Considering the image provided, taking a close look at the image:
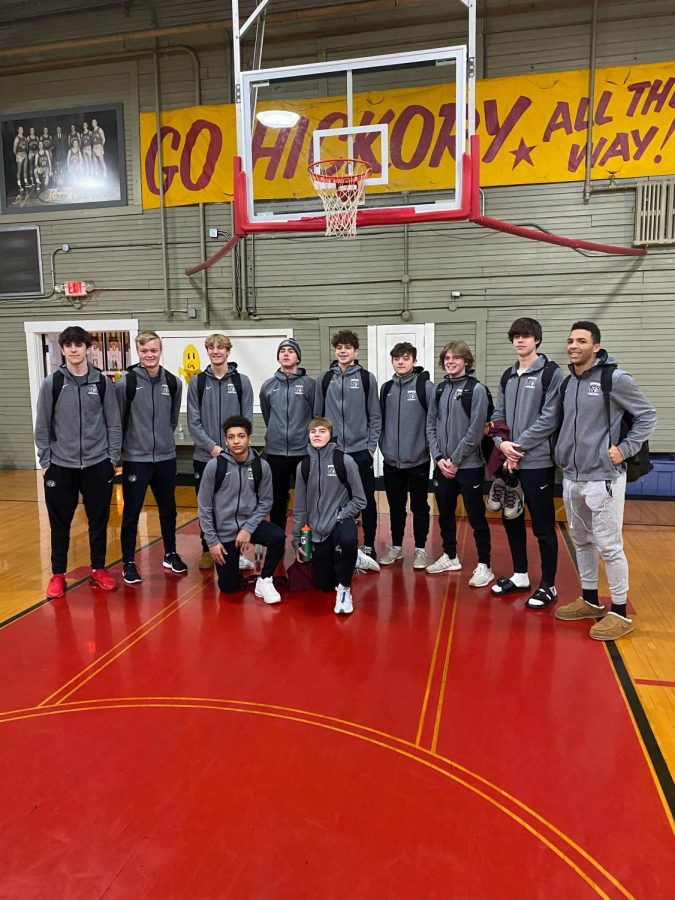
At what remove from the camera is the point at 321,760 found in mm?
2744

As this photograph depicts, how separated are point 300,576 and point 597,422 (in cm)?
242

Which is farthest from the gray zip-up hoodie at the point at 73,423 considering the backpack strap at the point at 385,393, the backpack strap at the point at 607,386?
the backpack strap at the point at 607,386

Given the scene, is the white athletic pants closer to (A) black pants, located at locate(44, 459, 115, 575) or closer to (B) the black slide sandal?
(B) the black slide sandal

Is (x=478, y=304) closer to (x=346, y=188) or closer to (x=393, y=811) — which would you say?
(x=346, y=188)

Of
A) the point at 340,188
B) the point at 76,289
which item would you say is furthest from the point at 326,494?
the point at 76,289

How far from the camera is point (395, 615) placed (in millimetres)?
4312

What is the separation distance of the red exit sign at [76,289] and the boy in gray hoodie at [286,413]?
6064 millimetres

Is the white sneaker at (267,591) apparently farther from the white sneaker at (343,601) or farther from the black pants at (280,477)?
the black pants at (280,477)

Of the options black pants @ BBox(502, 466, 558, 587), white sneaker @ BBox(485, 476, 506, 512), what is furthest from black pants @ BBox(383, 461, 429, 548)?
black pants @ BBox(502, 466, 558, 587)

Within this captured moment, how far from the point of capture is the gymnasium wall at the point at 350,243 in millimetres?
8227

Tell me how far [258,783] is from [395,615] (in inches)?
74.1

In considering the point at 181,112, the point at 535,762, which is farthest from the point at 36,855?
the point at 181,112

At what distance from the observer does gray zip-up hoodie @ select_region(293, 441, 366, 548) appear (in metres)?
4.56

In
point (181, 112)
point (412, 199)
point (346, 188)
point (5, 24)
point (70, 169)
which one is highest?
point (5, 24)
